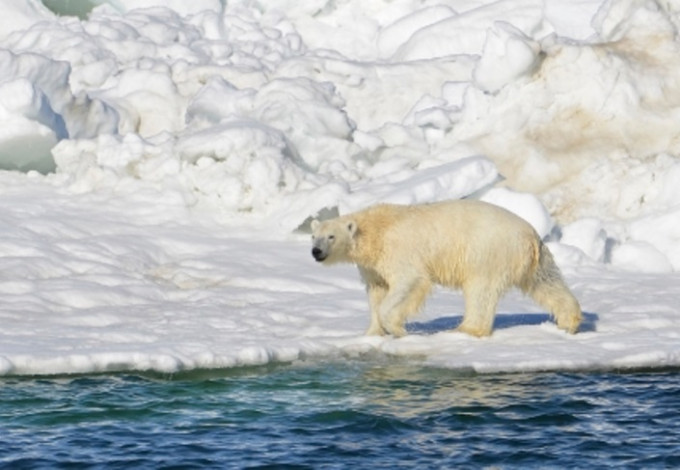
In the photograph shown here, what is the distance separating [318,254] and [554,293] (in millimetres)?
2150

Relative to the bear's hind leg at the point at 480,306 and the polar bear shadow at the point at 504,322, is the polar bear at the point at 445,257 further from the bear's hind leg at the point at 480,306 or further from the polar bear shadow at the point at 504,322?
the polar bear shadow at the point at 504,322

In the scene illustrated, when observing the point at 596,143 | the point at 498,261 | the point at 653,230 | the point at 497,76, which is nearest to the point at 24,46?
the point at 497,76

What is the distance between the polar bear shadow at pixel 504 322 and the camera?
1273cm

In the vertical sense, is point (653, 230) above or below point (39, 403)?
above

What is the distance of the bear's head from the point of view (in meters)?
12.0

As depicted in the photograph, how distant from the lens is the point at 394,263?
1211cm

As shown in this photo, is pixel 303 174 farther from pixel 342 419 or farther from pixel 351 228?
pixel 342 419

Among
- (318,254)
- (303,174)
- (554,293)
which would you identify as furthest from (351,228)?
(303,174)

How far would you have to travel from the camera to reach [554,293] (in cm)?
1236

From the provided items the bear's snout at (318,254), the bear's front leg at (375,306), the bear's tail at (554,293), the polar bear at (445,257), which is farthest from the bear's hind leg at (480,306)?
the bear's snout at (318,254)

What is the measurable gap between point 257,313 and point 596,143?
21.6 feet

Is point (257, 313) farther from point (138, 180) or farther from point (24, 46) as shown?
point (24, 46)

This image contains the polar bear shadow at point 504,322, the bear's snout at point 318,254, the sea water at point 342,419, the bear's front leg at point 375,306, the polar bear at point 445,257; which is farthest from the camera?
the polar bear shadow at point 504,322

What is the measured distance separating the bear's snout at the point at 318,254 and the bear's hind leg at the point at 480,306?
129 centimetres
